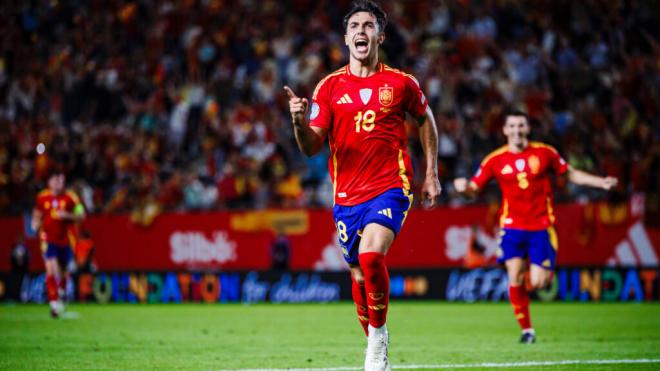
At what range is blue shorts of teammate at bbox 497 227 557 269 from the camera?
39.4 ft

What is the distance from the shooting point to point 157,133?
25.4m

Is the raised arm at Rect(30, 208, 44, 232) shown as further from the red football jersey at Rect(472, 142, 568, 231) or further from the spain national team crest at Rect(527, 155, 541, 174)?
the spain national team crest at Rect(527, 155, 541, 174)

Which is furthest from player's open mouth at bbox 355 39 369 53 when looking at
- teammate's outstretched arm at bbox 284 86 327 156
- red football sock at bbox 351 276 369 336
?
red football sock at bbox 351 276 369 336

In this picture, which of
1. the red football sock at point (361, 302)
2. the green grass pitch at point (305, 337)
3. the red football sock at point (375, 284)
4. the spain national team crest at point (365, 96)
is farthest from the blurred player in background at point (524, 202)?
the red football sock at point (375, 284)

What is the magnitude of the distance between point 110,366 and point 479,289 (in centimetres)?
1415

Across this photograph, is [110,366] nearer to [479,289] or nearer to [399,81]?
[399,81]

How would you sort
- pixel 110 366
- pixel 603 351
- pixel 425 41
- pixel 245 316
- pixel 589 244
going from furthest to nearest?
pixel 425 41
pixel 589 244
pixel 245 316
pixel 603 351
pixel 110 366

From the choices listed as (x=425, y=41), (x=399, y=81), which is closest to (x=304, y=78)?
(x=425, y=41)

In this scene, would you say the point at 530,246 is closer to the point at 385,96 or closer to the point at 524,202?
the point at 524,202

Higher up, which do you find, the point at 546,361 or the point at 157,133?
the point at 157,133

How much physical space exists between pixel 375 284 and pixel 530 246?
5070 mm

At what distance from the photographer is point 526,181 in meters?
12.2

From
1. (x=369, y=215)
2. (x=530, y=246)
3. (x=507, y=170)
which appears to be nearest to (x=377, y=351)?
(x=369, y=215)

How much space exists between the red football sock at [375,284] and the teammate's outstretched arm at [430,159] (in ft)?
2.19
